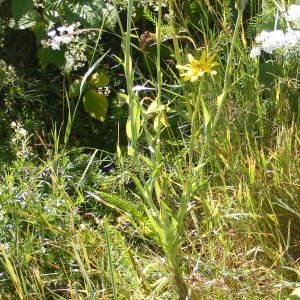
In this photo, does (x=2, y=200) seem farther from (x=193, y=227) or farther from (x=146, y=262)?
(x=193, y=227)

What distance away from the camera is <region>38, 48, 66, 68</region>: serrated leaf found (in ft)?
6.89

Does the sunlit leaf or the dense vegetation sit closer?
the dense vegetation

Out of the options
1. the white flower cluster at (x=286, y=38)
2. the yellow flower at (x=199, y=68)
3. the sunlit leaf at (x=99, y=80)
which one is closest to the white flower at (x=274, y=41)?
the white flower cluster at (x=286, y=38)

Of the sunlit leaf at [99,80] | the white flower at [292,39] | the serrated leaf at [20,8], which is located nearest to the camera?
the white flower at [292,39]

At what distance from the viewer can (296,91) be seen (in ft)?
6.19

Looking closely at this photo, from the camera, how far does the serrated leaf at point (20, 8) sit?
2.05m

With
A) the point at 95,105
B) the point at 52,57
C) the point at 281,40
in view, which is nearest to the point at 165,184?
the point at 281,40

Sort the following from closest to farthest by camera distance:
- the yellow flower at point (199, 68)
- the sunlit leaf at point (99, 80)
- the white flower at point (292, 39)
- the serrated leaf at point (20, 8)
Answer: the yellow flower at point (199, 68) < the white flower at point (292, 39) < the serrated leaf at point (20, 8) < the sunlit leaf at point (99, 80)

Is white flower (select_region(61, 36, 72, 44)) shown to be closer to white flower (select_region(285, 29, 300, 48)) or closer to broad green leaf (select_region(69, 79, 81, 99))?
broad green leaf (select_region(69, 79, 81, 99))

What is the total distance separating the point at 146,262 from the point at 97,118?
710 millimetres

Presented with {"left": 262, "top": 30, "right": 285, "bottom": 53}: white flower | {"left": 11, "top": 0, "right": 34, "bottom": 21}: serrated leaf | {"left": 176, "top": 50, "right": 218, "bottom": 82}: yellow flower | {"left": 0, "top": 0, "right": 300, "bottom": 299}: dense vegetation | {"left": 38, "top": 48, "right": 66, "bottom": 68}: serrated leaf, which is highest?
{"left": 11, "top": 0, "right": 34, "bottom": 21}: serrated leaf

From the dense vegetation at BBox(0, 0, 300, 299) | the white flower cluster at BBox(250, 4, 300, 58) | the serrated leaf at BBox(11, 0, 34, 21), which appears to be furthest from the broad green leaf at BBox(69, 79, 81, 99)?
the white flower cluster at BBox(250, 4, 300, 58)

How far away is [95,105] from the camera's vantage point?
2.14 m

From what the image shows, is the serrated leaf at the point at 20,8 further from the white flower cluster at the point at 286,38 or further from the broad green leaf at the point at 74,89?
the white flower cluster at the point at 286,38
